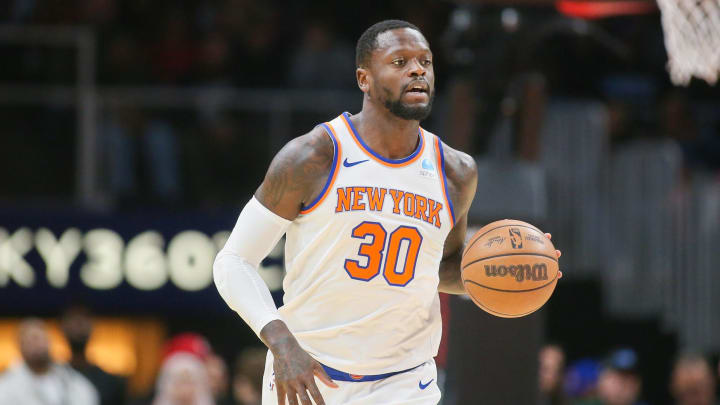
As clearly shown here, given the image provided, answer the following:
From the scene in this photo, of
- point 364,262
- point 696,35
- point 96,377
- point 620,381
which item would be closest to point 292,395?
point 364,262

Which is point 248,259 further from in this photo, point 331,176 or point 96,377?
point 96,377

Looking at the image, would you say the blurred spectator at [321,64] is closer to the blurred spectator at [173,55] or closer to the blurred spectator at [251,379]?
the blurred spectator at [173,55]

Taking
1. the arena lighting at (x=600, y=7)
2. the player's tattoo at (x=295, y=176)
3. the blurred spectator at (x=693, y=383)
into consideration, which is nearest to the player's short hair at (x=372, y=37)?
the player's tattoo at (x=295, y=176)

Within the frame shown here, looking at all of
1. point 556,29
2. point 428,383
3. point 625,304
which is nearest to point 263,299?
point 428,383

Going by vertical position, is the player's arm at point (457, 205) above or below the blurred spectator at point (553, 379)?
above

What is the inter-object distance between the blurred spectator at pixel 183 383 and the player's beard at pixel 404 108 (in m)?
4.33

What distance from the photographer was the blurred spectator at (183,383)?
845cm

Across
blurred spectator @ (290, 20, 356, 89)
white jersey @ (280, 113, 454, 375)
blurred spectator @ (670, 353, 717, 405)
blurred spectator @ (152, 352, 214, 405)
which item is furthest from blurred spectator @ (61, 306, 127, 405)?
white jersey @ (280, 113, 454, 375)

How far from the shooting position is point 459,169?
4996 millimetres

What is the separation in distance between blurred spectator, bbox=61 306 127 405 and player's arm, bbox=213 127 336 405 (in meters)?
5.58

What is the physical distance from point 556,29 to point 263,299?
4111 millimetres

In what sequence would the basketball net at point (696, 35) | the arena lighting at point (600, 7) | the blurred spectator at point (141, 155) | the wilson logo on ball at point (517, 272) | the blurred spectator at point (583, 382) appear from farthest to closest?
the blurred spectator at point (141, 155) → the blurred spectator at point (583, 382) → the arena lighting at point (600, 7) → the basketball net at point (696, 35) → the wilson logo on ball at point (517, 272)

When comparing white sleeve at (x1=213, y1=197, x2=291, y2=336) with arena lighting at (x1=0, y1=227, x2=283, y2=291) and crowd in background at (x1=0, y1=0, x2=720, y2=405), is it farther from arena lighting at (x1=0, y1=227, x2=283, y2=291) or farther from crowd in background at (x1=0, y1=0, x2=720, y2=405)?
arena lighting at (x1=0, y1=227, x2=283, y2=291)

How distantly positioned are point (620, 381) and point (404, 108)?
5203mm
